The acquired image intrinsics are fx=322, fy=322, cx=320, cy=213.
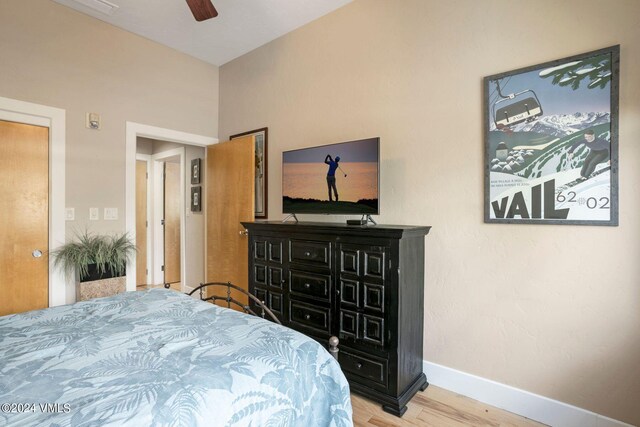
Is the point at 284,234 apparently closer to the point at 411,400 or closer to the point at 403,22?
the point at 411,400

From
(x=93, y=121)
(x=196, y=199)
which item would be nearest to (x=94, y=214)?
(x=93, y=121)

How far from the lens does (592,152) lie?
1793 mm

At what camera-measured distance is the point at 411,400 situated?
2164 mm

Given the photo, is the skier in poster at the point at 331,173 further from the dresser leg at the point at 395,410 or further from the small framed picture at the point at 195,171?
the small framed picture at the point at 195,171

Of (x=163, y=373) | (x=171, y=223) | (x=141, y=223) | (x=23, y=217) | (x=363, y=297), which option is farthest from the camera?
(x=171, y=223)

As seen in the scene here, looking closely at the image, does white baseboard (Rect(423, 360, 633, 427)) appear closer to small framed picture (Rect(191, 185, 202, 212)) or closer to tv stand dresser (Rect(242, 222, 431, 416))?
tv stand dresser (Rect(242, 222, 431, 416))

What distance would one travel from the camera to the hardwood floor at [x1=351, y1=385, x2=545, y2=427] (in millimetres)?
1927

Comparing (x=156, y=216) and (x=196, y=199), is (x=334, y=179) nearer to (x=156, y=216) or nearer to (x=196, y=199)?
(x=196, y=199)

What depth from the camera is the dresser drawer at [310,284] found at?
230 cm

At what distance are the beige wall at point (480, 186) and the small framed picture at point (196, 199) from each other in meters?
1.99

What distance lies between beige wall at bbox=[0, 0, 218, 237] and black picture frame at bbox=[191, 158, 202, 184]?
0.67 meters

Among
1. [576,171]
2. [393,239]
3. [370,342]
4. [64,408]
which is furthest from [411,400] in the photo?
[64,408]

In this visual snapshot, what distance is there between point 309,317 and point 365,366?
516 mm

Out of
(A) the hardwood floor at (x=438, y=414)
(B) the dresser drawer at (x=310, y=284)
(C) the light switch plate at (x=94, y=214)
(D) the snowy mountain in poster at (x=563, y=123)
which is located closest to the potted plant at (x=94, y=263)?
(C) the light switch plate at (x=94, y=214)
